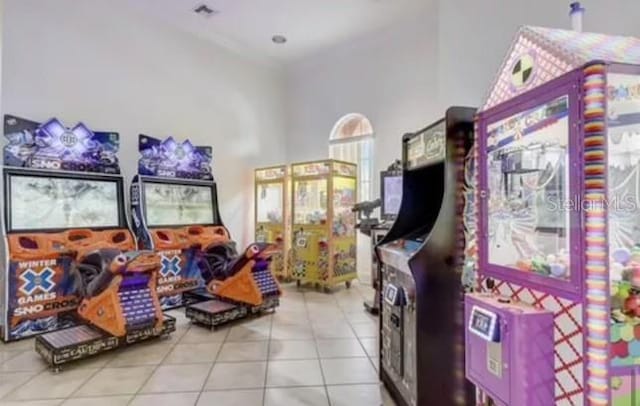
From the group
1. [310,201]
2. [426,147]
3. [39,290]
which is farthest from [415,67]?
[39,290]

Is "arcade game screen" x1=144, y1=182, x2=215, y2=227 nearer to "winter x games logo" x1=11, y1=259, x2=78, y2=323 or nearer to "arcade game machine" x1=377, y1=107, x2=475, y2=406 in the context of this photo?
"winter x games logo" x1=11, y1=259, x2=78, y2=323

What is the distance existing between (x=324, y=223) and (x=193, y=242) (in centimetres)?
194

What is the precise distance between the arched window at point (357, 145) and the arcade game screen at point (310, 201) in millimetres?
924

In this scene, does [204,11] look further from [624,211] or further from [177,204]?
[624,211]

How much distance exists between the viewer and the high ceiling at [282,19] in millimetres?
5254

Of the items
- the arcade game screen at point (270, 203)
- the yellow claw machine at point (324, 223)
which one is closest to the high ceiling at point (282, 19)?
the yellow claw machine at point (324, 223)

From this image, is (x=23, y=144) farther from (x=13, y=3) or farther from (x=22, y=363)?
(x=22, y=363)

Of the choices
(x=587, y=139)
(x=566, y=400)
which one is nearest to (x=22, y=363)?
(x=566, y=400)

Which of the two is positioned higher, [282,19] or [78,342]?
[282,19]

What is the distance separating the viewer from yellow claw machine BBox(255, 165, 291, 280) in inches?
254

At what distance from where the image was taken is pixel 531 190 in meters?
1.66

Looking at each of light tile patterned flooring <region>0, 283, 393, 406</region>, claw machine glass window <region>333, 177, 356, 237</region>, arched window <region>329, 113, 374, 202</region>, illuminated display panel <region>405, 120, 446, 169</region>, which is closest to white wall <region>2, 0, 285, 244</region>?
arched window <region>329, 113, 374, 202</region>

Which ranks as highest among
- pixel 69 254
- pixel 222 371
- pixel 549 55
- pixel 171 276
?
pixel 549 55

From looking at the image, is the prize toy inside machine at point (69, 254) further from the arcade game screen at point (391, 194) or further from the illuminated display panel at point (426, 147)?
the arcade game screen at point (391, 194)
